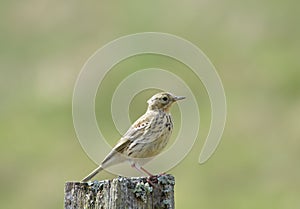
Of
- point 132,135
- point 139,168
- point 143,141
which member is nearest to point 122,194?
point 139,168

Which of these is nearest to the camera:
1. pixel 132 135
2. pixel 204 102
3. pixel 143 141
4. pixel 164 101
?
pixel 143 141

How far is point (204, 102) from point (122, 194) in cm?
1654

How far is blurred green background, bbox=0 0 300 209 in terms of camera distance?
20172 millimetres

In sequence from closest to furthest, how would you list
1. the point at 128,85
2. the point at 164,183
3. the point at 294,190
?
the point at 164,183 → the point at 128,85 → the point at 294,190

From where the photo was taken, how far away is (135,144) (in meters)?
8.78

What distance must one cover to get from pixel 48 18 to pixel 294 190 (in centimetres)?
→ 1333

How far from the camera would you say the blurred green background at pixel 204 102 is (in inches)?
794

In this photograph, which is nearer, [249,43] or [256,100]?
[256,100]

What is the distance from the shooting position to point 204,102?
23.1 metres

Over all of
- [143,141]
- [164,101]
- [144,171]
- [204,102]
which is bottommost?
[144,171]

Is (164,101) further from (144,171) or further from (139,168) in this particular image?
(144,171)

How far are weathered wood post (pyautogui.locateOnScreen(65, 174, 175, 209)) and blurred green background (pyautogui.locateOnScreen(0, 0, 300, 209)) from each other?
32.8ft

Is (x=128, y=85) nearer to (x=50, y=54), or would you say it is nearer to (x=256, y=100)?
(x=256, y=100)

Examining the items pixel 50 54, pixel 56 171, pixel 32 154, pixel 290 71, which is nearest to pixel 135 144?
pixel 56 171
